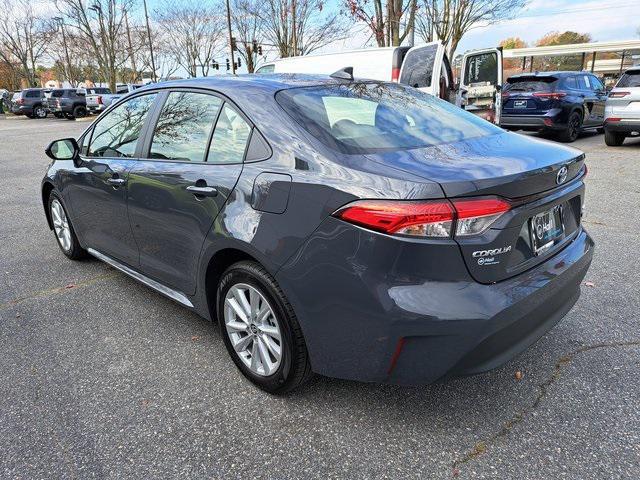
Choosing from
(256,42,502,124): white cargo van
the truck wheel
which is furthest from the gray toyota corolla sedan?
the truck wheel

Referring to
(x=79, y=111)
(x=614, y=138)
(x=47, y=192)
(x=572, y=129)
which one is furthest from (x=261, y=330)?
(x=79, y=111)

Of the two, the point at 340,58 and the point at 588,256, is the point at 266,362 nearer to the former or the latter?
the point at 588,256

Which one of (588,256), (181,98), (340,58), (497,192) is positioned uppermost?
(340,58)

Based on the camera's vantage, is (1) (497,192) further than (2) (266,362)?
No

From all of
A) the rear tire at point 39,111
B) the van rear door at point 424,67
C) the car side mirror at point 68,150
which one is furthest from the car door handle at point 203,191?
the rear tire at point 39,111

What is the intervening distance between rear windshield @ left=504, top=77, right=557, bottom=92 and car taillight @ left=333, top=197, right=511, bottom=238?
449 inches

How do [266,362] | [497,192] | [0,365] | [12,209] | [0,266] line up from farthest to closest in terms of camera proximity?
[12,209]
[0,266]
[0,365]
[266,362]
[497,192]

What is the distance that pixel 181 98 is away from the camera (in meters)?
3.03

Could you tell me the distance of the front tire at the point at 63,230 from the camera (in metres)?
4.45

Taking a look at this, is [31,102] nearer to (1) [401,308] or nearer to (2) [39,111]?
(2) [39,111]

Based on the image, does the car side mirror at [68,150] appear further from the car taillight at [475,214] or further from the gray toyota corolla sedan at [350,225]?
the car taillight at [475,214]

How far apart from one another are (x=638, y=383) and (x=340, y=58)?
9776mm

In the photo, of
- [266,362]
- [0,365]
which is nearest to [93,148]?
[0,365]

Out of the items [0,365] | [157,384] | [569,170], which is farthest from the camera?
[0,365]
